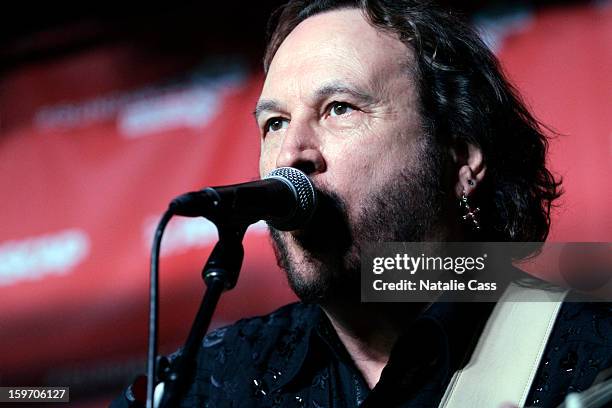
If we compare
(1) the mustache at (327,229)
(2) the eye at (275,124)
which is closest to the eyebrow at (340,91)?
(2) the eye at (275,124)

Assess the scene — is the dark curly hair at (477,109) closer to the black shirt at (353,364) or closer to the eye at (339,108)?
the eye at (339,108)

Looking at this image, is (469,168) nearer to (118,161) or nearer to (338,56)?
(338,56)

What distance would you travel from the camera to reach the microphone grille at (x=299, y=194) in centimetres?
185

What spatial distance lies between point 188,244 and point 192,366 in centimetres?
176

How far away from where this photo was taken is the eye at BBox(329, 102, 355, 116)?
2.16 m

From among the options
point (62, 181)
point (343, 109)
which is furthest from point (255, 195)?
point (62, 181)

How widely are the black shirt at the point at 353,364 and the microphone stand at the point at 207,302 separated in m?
0.55

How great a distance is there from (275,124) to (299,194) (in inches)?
18.3

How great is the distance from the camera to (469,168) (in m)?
2.34

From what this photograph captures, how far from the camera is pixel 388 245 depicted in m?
2.15

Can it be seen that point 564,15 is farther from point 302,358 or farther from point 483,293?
point 302,358

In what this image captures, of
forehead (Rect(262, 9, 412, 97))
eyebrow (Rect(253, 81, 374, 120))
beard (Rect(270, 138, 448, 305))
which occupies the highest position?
forehead (Rect(262, 9, 412, 97))

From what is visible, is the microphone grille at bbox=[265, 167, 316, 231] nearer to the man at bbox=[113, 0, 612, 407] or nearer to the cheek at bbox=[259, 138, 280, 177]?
the man at bbox=[113, 0, 612, 407]

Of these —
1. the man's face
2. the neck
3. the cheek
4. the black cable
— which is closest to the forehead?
the man's face
